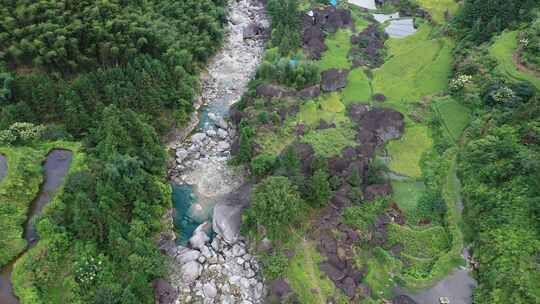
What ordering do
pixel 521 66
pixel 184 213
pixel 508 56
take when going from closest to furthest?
1. pixel 184 213
2. pixel 521 66
3. pixel 508 56

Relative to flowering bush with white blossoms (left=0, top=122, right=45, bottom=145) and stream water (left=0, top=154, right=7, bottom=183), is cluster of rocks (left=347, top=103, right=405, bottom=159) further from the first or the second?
stream water (left=0, top=154, right=7, bottom=183)

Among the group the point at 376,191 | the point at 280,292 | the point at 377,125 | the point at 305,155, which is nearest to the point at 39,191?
the point at 280,292

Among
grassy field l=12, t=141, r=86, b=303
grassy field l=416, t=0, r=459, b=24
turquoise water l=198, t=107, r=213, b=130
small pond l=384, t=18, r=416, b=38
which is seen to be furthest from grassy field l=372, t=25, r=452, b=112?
grassy field l=12, t=141, r=86, b=303

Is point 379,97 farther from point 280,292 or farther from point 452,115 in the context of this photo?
point 280,292

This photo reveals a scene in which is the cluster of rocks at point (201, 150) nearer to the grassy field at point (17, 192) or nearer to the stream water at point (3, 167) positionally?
the grassy field at point (17, 192)

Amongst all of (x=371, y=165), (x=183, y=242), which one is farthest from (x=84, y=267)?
(x=371, y=165)
